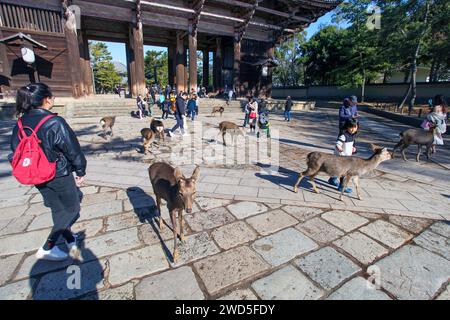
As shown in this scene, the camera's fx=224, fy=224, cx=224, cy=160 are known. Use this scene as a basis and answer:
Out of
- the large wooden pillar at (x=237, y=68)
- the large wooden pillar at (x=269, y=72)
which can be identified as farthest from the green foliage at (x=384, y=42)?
the large wooden pillar at (x=237, y=68)

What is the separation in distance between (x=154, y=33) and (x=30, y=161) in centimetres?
2296

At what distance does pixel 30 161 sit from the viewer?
216cm

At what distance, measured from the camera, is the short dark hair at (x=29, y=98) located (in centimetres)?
225

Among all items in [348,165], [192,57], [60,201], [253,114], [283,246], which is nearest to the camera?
[60,201]

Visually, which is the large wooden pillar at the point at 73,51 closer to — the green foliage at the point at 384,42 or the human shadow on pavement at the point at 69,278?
the human shadow on pavement at the point at 69,278

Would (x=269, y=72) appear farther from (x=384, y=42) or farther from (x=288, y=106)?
(x=288, y=106)

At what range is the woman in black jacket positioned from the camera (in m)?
2.25

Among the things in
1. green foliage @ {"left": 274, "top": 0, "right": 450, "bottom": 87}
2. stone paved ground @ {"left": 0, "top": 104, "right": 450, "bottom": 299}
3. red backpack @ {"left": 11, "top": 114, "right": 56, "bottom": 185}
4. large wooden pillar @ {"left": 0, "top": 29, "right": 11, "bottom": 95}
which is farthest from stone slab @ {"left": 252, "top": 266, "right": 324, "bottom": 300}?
green foliage @ {"left": 274, "top": 0, "right": 450, "bottom": 87}

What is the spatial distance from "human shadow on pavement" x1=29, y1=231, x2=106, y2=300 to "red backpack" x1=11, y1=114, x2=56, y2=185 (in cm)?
107

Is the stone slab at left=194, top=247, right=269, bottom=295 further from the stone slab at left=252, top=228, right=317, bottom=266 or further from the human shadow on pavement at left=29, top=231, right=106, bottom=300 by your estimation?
the human shadow on pavement at left=29, top=231, right=106, bottom=300

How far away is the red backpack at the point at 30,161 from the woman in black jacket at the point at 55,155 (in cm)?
5

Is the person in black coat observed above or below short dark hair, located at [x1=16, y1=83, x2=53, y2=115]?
above

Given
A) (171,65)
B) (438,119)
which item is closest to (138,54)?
(171,65)

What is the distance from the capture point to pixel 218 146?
8250 mm
